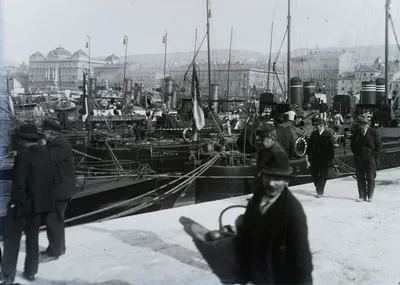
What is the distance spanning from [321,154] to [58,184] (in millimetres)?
4602

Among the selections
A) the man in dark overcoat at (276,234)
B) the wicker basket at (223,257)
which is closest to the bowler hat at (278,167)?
the man in dark overcoat at (276,234)

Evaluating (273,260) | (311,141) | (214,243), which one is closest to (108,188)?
(311,141)

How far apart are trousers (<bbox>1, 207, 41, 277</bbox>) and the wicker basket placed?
5.41 ft

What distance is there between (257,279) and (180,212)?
2932mm

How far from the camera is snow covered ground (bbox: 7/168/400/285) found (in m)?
4.33

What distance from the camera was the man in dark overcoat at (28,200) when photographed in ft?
13.2

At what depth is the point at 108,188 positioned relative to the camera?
923 centimetres

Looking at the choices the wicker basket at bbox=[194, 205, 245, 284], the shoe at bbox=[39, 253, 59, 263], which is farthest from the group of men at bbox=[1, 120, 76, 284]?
the wicker basket at bbox=[194, 205, 245, 284]

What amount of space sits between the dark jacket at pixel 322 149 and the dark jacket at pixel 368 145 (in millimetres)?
435

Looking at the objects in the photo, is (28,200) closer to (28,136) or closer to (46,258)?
(28,136)

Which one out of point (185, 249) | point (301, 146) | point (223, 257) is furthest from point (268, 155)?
point (301, 146)

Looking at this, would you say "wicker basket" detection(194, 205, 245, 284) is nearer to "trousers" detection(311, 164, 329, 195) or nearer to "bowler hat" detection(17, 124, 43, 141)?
"bowler hat" detection(17, 124, 43, 141)

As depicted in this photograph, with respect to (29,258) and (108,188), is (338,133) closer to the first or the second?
(108,188)

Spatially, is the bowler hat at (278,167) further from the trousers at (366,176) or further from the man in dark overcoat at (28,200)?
the trousers at (366,176)
